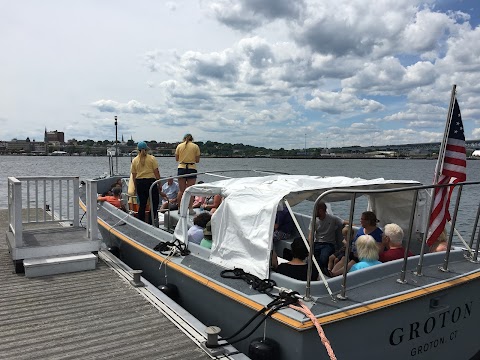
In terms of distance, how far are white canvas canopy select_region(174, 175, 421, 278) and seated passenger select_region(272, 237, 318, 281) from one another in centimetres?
21

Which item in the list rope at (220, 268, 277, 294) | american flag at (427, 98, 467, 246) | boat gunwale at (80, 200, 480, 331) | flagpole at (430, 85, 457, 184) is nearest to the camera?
boat gunwale at (80, 200, 480, 331)

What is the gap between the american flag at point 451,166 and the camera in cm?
492

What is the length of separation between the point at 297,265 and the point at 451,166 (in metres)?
2.33

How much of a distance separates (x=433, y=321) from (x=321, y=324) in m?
1.54

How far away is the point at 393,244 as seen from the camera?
4.87 m

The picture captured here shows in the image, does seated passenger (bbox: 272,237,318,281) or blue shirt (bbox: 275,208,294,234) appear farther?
blue shirt (bbox: 275,208,294,234)

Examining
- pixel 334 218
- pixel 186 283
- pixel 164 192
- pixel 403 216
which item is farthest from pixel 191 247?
pixel 164 192

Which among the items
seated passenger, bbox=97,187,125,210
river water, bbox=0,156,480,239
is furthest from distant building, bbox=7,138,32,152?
seated passenger, bbox=97,187,125,210

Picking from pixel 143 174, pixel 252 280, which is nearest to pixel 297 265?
pixel 252 280

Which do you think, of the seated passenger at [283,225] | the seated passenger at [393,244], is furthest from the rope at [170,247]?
the seated passenger at [393,244]

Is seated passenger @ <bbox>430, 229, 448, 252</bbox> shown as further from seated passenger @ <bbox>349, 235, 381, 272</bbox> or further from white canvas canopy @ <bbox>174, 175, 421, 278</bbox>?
seated passenger @ <bbox>349, 235, 381, 272</bbox>

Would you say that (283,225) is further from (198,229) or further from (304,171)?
(304,171)

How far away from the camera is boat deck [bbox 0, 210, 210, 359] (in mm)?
4000

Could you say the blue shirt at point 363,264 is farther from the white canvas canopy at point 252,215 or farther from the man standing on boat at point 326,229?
the man standing on boat at point 326,229
